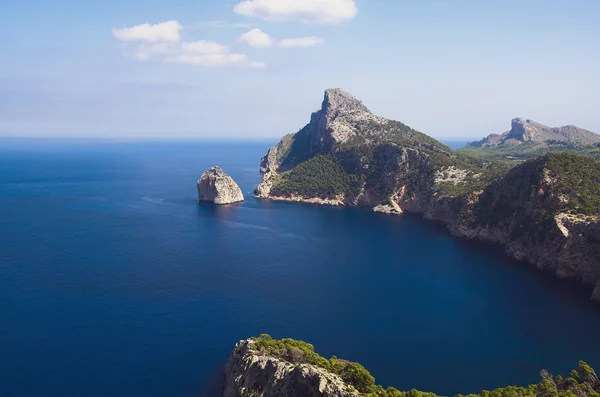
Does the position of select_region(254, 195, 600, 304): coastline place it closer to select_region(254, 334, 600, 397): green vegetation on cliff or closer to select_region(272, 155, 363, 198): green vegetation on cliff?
select_region(272, 155, 363, 198): green vegetation on cliff

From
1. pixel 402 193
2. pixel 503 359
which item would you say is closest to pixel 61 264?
pixel 503 359

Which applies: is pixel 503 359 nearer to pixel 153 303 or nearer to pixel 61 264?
pixel 153 303

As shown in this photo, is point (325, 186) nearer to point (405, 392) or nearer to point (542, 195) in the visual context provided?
point (542, 195)

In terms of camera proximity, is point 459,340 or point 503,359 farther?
point 459,340

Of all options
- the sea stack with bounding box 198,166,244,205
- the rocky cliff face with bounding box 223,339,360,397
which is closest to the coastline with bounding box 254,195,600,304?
the sea stack with bounding box 198,166,244,205

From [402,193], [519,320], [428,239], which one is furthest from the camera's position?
[402,193]

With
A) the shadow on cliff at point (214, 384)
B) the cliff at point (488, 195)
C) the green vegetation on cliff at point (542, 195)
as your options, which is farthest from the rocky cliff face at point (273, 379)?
the green vegetation on cliff at point (542, 195)
